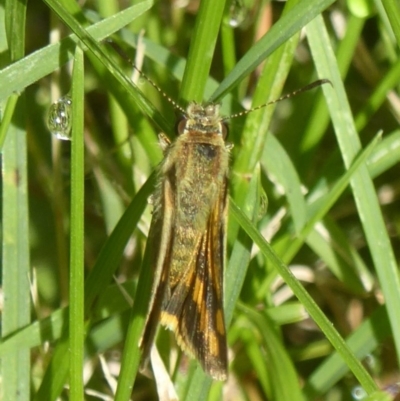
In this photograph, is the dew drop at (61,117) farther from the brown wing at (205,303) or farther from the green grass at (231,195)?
the brown wing at (205,303)

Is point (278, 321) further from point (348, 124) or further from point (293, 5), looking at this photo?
point (293, 5)

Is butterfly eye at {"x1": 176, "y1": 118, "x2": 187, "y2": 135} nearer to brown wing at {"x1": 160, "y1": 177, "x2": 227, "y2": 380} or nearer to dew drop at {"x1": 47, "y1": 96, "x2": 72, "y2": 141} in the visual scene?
brown wing at {"x1": 160, "y1": 177, "x2": 227, "y2": 380}

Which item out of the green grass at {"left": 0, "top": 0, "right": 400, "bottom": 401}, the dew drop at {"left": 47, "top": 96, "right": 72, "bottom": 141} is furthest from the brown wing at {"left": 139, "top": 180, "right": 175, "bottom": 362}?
the dew drop at {"left": 47, "top": 96, "right": 72, "bottom": 141}

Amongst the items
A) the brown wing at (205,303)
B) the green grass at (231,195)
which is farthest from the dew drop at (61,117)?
the brown wing at (205,303)

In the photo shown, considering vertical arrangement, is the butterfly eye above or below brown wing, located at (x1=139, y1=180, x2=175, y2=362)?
above

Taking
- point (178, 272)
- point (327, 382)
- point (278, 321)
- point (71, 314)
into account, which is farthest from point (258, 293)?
point (71, 314)

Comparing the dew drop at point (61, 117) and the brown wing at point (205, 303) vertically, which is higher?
the dew drop at point (61, 117)

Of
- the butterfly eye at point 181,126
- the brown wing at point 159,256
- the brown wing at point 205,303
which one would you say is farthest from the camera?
the butterfly eye at point 181,126
